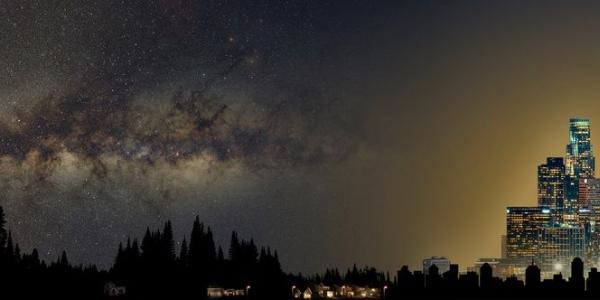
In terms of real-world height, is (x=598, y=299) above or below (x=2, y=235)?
below

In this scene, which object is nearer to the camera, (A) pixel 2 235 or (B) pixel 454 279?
(B) pixel 454 279

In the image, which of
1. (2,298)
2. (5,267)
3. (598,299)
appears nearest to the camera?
(598,299)

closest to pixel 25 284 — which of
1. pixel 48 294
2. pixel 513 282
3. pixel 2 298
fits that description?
pixel 48 294

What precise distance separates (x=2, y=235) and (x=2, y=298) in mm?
26348

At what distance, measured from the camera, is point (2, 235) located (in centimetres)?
18912

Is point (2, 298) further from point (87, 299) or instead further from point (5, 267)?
point (87, 299)

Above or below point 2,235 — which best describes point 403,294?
below

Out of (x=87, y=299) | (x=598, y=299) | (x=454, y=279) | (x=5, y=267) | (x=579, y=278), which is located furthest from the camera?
(x=87, y=299)

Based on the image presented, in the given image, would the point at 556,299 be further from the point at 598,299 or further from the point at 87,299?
the point at 87,299

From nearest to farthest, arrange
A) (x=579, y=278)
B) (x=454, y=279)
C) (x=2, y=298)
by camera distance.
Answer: (x=579, y=278), (x=454, y=279), (x=2, y=298)

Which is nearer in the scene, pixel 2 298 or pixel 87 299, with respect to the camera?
pixel 2 298

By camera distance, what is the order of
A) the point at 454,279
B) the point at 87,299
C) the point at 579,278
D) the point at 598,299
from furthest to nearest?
the point at 87,299 → the point at 454,279 → the point at 598,299 → the point at 579,278

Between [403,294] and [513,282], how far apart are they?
129ft

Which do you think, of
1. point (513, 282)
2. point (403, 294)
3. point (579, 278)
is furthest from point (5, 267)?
point (579, 278)
